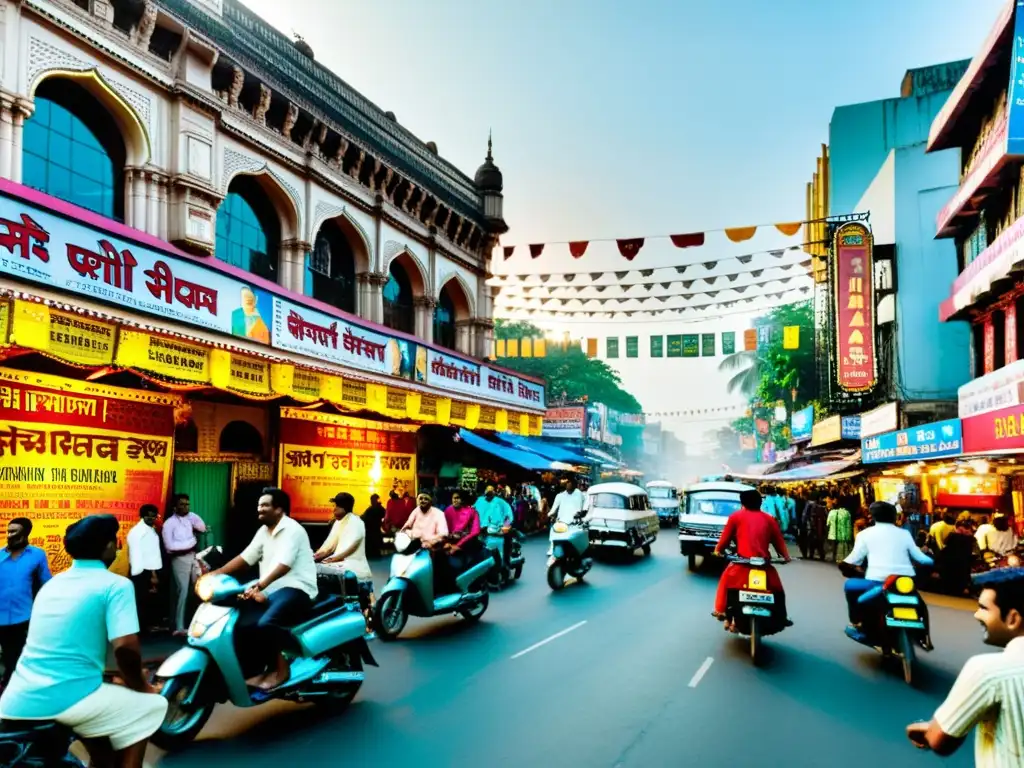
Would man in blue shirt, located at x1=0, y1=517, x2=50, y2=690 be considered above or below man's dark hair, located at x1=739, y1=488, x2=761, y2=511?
below

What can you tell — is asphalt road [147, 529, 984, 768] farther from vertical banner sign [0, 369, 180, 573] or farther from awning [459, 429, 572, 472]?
awning [459, 429, 572, 472]

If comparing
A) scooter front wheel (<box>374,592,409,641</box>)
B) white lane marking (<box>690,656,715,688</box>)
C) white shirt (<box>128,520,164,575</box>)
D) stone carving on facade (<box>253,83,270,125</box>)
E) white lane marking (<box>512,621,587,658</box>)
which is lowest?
white lane marking (<box>512,621,587,658</box>)

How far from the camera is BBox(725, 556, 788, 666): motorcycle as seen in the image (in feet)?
26.8

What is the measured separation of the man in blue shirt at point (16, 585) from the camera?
6.36 m

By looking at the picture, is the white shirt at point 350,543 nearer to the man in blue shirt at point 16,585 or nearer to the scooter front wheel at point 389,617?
the scooter front wheel at point 389,617

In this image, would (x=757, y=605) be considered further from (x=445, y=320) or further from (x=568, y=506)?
(x=445, y=320)

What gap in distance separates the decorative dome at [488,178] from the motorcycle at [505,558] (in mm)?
16992

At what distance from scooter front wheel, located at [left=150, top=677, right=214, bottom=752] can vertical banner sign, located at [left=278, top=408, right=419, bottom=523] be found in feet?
36.9

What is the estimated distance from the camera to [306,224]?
1889 centimetres

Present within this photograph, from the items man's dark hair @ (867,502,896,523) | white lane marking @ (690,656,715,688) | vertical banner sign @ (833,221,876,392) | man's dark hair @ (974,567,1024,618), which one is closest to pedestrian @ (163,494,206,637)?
white lane marking @ (690,656,715,688)

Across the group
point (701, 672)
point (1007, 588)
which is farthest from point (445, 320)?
point (1007, 588)

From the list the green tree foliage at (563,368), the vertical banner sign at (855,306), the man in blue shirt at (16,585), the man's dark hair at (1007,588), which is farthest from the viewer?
the green tree foliage at (563,368)

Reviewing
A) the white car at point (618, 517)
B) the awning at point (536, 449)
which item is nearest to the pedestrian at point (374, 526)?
the white car at point (618, 517)

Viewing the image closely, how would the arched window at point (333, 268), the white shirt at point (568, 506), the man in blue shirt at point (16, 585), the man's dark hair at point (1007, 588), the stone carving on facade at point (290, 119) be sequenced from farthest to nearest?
1. the arched window at point (333, 268)
2. the stone carving on facade at point (290, 119)
3. the white shirt at point (568, 506)
4. the man in blue shirt at point (16, 585)
5. the man's dark hair at point (1007, 588)
